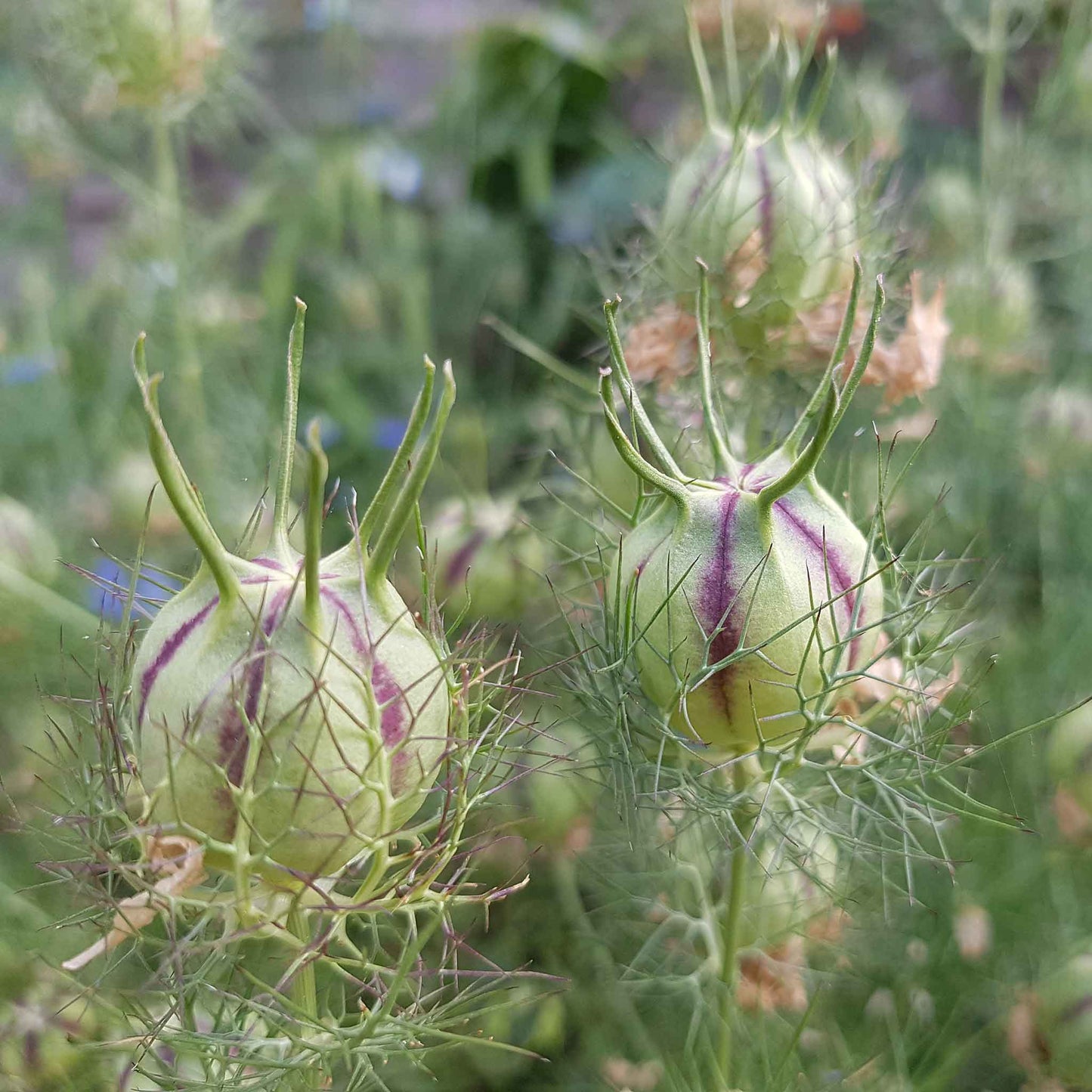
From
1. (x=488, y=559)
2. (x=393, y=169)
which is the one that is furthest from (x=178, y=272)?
(x=393, y=169)

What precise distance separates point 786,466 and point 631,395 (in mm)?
82

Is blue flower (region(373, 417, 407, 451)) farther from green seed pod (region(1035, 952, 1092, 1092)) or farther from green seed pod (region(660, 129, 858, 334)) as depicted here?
green seed pod (region(1035, 952, 1092, 1092))

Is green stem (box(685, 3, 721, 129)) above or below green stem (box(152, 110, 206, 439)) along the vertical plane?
below

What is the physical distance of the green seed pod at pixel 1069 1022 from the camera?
0.63 meters

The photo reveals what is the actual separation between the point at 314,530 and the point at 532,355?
36 cm

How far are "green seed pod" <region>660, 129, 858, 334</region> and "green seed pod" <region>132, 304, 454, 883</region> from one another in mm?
311

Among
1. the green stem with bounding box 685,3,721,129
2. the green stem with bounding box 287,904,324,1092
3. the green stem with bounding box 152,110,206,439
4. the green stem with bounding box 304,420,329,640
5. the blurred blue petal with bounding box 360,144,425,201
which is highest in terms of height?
the blurred blue petal with bounding box 360,144,425,201

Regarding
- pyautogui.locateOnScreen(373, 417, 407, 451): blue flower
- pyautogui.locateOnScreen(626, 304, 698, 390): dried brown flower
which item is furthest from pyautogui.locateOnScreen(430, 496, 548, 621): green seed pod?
pyautogui.locateOnScreen(373, 417, 407, 451): blue flower

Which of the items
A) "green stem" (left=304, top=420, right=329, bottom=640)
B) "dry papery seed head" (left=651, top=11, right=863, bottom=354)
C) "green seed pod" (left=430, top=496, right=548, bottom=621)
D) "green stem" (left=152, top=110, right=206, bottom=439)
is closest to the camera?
"green stem" (left=304, top=420, right=329, bottom=640)

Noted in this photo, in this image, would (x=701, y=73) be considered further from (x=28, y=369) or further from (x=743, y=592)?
(x=28, y=369)

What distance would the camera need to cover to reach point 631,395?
40 centimetres

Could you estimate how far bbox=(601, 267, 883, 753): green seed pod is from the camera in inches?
16.8

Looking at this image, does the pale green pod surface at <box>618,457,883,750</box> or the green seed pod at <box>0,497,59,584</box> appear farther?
the green seed pod at <box>0,497,59,584</box>

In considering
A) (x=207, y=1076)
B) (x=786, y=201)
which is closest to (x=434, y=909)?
(x=207, y=1076)
